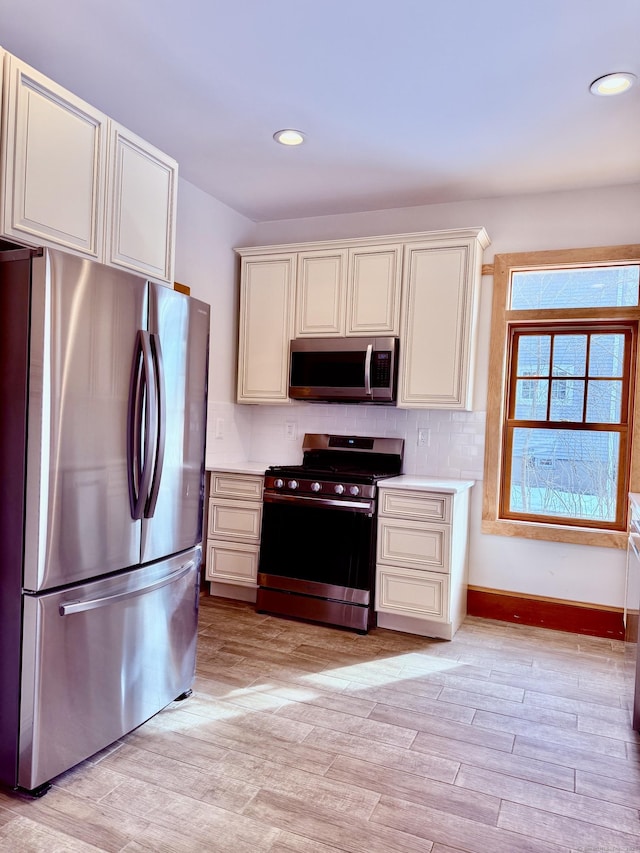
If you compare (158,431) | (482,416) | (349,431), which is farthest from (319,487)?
(158,431)

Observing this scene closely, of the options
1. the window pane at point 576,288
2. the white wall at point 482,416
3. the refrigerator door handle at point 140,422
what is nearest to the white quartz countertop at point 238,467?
the white wall at point 482,416

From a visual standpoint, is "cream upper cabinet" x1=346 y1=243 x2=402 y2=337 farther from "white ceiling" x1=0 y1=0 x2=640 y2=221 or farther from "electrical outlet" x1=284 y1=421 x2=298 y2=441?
"electrical outlet" x1=284 y1=421 x2=298 y2=441

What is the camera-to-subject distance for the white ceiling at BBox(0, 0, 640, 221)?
2143 millimetres

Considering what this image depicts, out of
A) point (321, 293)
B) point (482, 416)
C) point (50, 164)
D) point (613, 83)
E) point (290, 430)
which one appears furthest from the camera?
point (290, 430)

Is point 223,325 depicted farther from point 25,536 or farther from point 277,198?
point 25,536

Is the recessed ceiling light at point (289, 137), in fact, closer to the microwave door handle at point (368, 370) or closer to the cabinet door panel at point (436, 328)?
the cabinet door panel at point (436, 328)

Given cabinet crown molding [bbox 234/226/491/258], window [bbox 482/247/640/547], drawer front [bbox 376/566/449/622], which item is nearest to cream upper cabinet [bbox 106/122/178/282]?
cabinet crown molding [bbox 234/226/491/258]

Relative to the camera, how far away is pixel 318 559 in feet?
11.7

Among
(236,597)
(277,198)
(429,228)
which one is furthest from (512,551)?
(277,198)

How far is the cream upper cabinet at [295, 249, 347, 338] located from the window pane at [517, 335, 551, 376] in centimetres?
121

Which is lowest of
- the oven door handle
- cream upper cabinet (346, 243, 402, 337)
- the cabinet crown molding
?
the oven door handle

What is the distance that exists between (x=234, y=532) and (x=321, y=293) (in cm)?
173

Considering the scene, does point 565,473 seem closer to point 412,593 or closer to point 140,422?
point 412,593

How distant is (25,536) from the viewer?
182 centimetres
